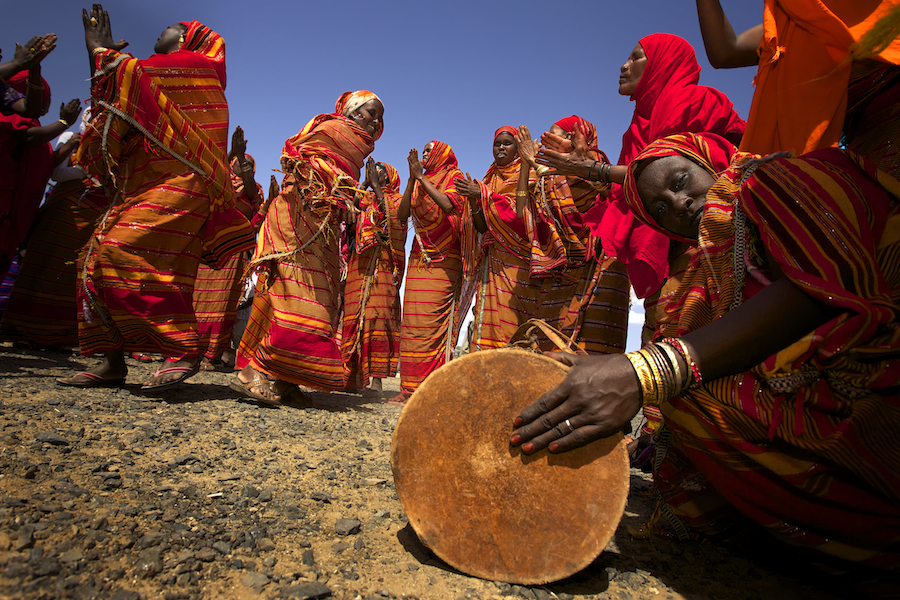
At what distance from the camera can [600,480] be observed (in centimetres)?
155

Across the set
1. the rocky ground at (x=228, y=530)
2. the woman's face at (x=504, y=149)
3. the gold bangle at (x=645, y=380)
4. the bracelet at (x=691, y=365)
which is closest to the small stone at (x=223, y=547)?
the rocky ground at (x=228, y=530)

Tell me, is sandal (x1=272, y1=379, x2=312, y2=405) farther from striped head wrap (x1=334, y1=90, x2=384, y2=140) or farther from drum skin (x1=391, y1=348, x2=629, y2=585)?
drum skin (x1=391, y1=348, x2=629, y2=585)

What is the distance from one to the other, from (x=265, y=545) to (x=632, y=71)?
403 cm

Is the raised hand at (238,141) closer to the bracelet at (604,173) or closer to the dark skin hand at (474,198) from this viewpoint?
the dark skin hand at (474,198)

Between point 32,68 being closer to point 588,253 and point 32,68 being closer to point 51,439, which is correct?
point 51,439

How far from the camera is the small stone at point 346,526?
1.84 metres

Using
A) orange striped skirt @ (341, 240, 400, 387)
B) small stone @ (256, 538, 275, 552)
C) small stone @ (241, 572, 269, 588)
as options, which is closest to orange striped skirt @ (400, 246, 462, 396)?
orange striped skirt @ (341, 240, 400, 387)

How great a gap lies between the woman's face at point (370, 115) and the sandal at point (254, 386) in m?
2.49

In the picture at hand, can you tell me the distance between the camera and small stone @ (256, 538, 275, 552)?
1.63 metres

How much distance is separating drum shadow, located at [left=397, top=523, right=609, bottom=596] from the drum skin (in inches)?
3.7

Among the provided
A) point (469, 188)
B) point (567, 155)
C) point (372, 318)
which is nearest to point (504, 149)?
point (469, 188)

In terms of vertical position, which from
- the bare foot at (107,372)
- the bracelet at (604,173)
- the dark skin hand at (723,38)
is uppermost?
the dark skin hand at (723,38)

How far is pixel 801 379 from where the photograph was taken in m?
1.53

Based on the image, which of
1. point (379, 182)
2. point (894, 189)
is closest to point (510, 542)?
point (894, 189)
